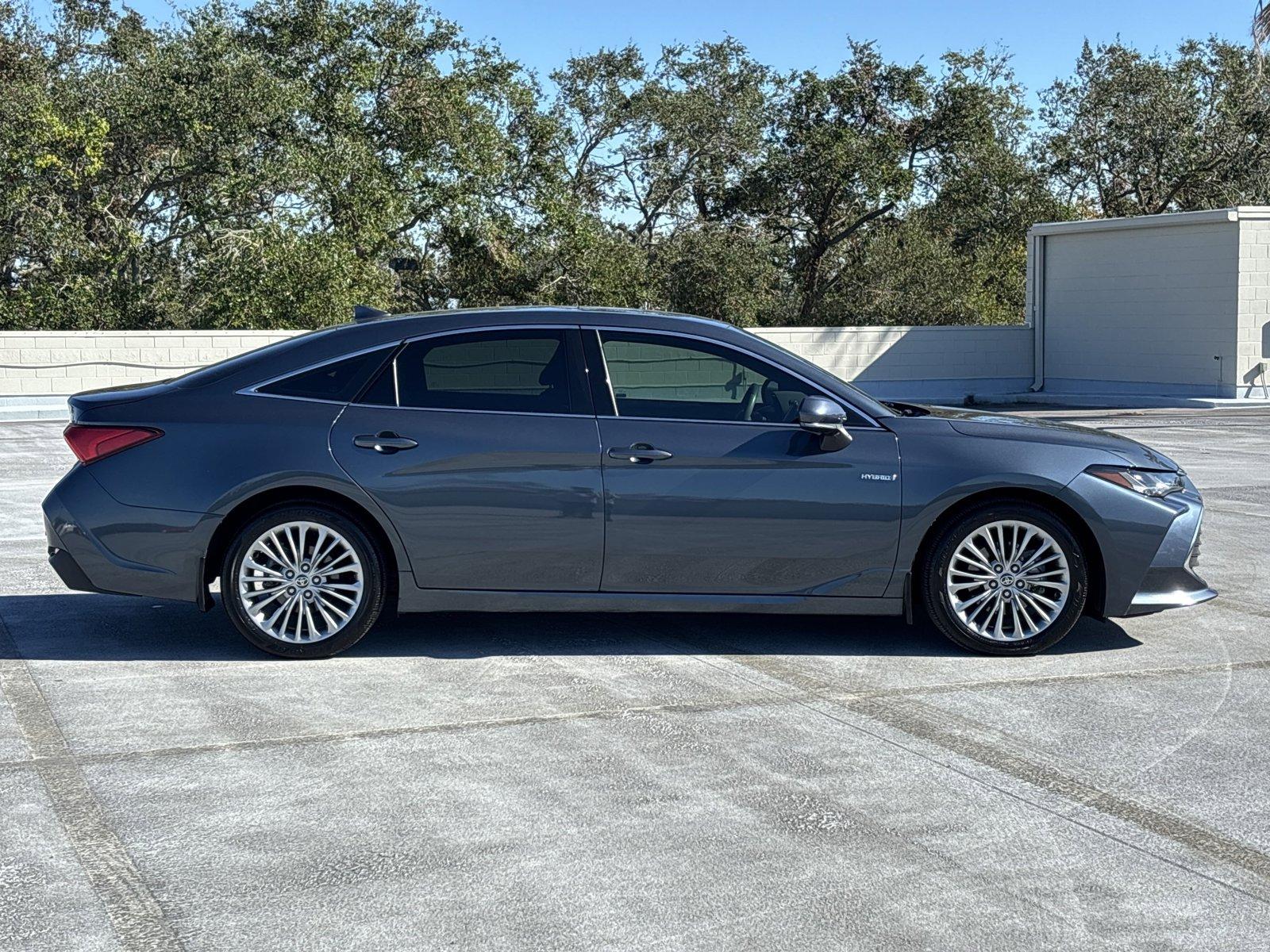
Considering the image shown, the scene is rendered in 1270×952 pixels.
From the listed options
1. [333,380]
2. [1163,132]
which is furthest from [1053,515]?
[1163,132]

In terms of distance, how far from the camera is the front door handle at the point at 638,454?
6285 mm

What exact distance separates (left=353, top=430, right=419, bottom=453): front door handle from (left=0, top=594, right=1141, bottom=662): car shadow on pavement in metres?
0.95

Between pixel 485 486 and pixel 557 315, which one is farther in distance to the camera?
pixel 557 315

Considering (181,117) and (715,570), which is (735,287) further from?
(715,570)

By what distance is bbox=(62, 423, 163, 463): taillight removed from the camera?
20.7ft

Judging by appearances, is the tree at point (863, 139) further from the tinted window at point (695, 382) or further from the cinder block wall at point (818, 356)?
the tinted window at point (695, 382)

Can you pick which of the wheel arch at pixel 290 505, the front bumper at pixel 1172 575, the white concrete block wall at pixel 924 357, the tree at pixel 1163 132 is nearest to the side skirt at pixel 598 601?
the wheel arch at pixel 290 505

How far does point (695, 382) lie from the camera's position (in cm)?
649

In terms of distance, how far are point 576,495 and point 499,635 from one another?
1.03 meters

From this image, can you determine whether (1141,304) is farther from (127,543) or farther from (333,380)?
(127,543)

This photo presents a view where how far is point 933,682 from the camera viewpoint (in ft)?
19.9

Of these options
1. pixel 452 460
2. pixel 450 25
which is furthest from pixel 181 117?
pixel 452 460

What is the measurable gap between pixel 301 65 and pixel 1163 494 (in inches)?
1110

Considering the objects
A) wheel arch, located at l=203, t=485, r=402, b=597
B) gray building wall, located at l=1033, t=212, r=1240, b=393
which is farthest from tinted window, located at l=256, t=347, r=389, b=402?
gray building wall, located at l=1033, t=212, r=1240, b=393
